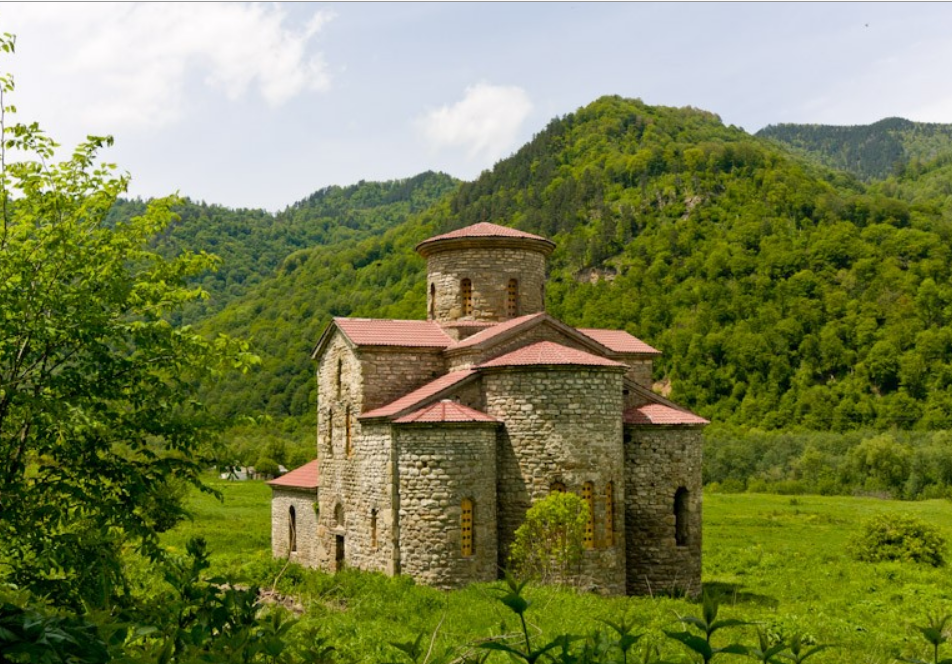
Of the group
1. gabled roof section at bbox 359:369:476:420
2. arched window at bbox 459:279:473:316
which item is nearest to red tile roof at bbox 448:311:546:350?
gabled roof section at bbox 359:369:476:420

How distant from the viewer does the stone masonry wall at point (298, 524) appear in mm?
25953

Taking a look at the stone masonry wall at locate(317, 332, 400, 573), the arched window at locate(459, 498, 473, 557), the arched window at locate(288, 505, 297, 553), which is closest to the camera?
the arched window at locate(459, 498, 473, 557)

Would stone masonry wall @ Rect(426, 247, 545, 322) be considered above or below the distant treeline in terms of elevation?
above

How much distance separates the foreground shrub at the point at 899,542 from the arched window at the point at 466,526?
Result: 16.7 m

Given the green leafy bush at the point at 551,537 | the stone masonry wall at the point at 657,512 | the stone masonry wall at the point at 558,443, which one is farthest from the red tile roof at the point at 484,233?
the green leafy bush at the point at 551,537

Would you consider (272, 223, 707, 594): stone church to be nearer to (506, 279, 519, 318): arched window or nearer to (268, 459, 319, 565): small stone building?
(506, 279, 519, 318): arched window

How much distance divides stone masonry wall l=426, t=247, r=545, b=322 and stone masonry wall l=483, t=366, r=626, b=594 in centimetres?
425

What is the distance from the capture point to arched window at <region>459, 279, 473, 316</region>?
23.9 metres

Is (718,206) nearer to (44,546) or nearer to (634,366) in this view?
(634,366)

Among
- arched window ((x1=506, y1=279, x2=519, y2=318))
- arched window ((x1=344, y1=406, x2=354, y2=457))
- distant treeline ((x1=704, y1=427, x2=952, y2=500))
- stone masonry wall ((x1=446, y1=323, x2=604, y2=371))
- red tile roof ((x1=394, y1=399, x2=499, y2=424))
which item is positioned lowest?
distant treeline ((x1=704, y1=427, x2=952, y2=500))

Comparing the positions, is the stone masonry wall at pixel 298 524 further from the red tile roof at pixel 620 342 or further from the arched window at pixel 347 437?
the red tile roof at pixel 620 342

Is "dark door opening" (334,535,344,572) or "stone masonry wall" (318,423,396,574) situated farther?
"dark door opening" (334,535,344,572)

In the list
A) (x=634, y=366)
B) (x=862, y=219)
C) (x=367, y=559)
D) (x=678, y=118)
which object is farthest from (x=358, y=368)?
(x=678, y=118)

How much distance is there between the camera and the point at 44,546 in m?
8.97
